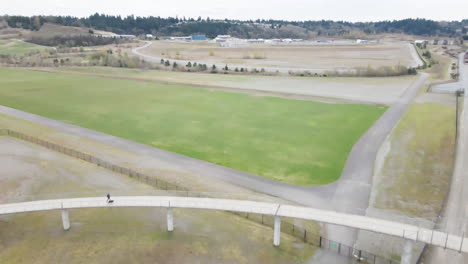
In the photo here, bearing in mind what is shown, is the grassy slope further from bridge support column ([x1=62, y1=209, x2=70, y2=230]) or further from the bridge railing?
bridge support column ([x1=62, y1=209, x2=70, y2=230])

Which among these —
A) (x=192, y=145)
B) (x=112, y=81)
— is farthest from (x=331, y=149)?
(x=112, y=81)

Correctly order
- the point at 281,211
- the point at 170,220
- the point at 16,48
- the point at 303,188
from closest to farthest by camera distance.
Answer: the point at 281,211
the point at 170,220
the point at 303,188
the point at 16,48

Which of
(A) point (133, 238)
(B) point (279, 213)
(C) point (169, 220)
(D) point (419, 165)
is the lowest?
(A) point (133, 238)

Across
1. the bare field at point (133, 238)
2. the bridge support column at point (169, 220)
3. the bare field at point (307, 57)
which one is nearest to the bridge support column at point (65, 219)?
the bare field at point (133, 238)

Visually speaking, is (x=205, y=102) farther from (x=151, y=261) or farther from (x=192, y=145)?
→ (x=151, y=261)

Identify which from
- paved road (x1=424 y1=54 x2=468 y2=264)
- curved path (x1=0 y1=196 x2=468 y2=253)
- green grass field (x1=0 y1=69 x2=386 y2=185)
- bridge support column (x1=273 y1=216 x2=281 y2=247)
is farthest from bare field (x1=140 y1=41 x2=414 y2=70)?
bridge support column (x1=273 y1=216 x2=281 y2=247)

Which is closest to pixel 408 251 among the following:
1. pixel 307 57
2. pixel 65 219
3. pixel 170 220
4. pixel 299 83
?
pixel 170 220

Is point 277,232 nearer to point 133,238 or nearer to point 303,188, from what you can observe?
point 303,188
